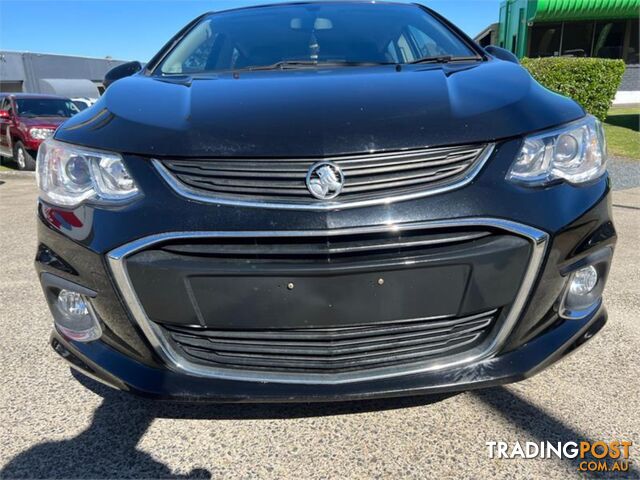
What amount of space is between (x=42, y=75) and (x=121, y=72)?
126ft

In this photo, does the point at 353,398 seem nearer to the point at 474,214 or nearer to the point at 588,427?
the point at 474,214

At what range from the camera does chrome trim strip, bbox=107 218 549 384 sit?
4.93 ft

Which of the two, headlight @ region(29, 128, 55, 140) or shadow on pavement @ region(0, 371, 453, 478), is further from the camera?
headlight @ region(29, 128, 55, 140)

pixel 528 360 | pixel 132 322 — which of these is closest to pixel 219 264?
pixel 132 322

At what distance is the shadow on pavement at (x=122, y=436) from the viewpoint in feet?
5.78

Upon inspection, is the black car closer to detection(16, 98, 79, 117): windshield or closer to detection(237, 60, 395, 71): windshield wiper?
detection(237, 60, 395, 71): windshield wiper

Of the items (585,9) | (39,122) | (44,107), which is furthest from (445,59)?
(585,9)

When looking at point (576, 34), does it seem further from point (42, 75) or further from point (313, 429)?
point (42, 75)

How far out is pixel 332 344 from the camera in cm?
164

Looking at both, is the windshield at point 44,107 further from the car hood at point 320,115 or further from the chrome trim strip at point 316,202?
the chrome trim strip at point 316,202

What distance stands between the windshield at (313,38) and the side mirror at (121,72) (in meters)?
0.25

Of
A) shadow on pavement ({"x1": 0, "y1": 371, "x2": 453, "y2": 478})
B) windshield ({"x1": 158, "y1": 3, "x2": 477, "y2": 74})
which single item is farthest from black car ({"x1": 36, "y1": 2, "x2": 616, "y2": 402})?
windshield ({"x1": 158, "y1": 3, "x2": 477, "y2": 74})

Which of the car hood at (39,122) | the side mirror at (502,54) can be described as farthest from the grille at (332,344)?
the car hood at (39,122)

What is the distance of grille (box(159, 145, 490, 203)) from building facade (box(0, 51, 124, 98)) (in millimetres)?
A: 32294
